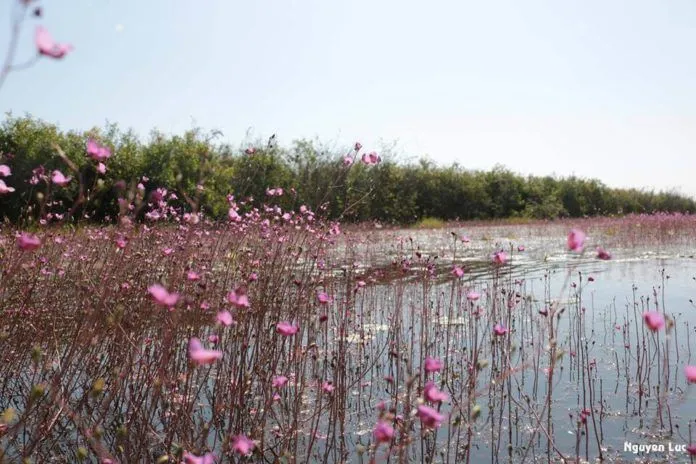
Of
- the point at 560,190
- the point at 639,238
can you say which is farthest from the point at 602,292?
the point at 560,190

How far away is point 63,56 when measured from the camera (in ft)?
4.46

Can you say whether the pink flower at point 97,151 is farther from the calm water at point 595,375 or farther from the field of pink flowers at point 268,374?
the calm water at point 595,375

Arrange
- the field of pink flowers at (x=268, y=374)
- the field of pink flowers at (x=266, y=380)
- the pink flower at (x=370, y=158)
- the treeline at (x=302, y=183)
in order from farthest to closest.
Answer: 1. the treeline at (x=302, y=183)
2. the pink flower at (x=370, y=158)
3. the field of pink flowers at (x=266, y=380)
4. the field of pink flowers at (x=268, y=374)

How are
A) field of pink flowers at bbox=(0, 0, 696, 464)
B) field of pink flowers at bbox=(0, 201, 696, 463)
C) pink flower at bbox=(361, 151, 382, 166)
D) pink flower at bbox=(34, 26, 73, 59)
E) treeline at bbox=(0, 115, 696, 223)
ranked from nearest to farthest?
pink flower at bbox=(34, 26, 73, 59), field of pink flowers at bbox=(0, 0, 696, 464), field of pink flowers at bbox=(0, 201, 696, 463), pink flower at bbox=(361, 151, 382, 166), treeline at bbox=(0, 115, 696, 223)

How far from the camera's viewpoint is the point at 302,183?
2192cm

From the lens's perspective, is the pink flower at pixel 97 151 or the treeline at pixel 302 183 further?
the treeline at pixel 302 183

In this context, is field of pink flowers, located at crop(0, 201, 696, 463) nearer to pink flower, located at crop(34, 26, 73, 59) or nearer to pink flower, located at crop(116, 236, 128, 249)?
pink flower, located at crop(116, 236, 128, 249)

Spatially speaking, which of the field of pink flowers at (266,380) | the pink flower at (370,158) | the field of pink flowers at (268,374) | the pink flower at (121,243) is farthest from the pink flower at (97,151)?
the pink flower at (370,158)

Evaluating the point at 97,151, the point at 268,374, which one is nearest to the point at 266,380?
the point at 268,374

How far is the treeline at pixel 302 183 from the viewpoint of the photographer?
1534 cm

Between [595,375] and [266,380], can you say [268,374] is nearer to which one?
[266,380]

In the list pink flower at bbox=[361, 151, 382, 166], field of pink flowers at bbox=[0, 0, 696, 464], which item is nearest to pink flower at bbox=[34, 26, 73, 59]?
field of pink flowers at bbox=[0, 0, 696, 464]

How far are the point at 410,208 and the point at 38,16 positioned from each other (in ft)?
85.2

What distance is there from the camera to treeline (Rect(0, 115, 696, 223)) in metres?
15.3
